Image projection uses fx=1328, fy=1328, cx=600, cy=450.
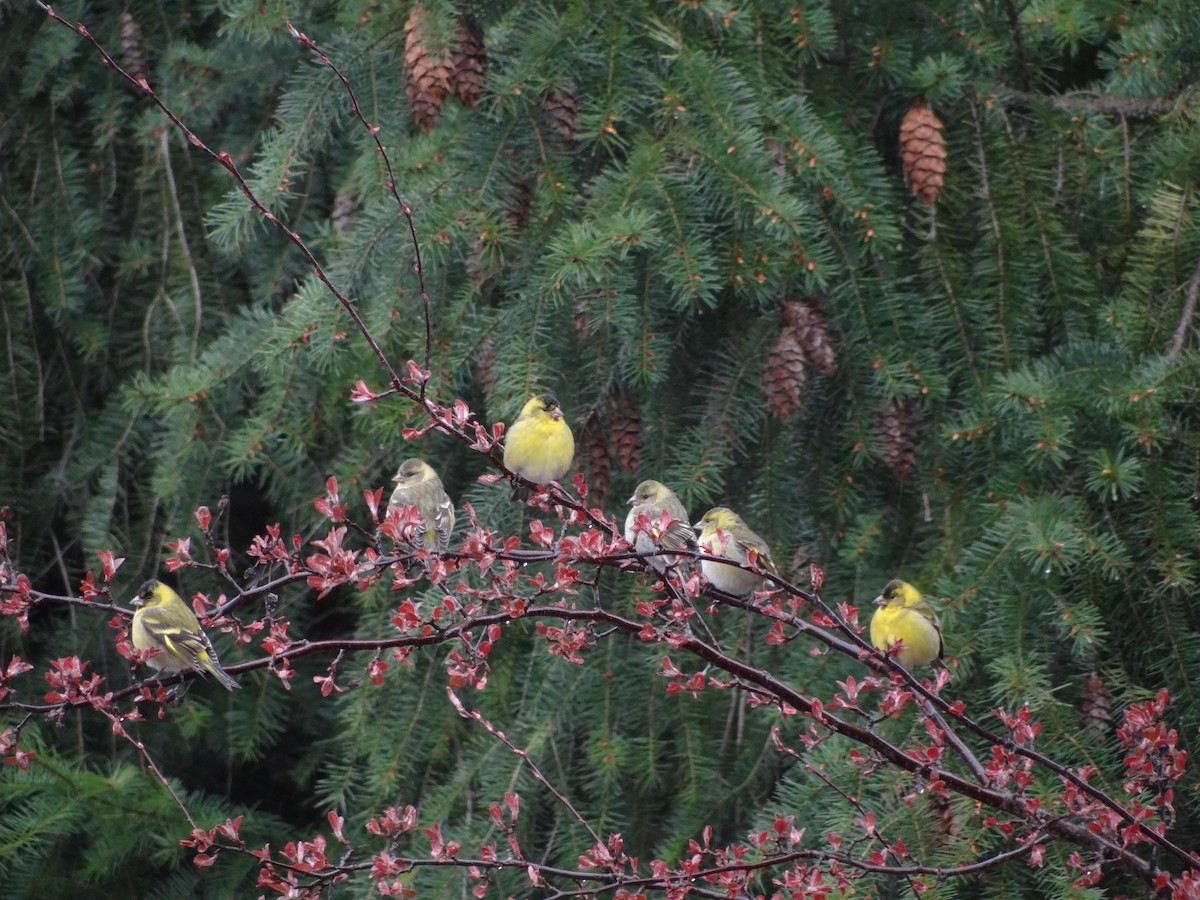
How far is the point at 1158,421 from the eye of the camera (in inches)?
110

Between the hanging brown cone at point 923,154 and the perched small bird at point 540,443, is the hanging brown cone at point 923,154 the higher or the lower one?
the higher one

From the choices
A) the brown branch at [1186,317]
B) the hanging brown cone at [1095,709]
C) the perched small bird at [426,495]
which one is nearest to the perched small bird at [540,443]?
the perched small bird at [426,495]

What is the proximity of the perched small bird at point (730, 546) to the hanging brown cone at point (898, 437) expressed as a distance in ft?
1.21

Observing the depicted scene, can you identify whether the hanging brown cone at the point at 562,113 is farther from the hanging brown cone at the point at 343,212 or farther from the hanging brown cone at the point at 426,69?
the hanging brown cone at the point at 343,212

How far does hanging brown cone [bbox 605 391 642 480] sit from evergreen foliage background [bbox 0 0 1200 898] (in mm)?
13

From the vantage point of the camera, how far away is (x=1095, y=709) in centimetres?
274

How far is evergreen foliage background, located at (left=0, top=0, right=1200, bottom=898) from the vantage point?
2846 millimetres

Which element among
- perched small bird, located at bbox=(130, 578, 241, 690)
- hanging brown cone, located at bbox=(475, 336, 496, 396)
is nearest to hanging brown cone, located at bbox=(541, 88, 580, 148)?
hanging brown cone, located at bbox=(475, 336, 496, 396)

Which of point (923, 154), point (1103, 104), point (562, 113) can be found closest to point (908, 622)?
point (923, 154)

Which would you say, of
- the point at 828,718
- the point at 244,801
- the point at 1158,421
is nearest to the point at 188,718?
the point at 244,801

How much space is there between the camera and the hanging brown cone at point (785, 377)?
3029 mm

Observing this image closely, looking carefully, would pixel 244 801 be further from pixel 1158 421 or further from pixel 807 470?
pixel 1158 421

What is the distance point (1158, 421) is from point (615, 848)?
150cm

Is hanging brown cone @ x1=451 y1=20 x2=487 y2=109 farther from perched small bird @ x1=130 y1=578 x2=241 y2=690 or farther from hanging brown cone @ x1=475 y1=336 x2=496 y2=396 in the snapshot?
perched small bird @ x1=130 y1=578 x2=241 y2=690
